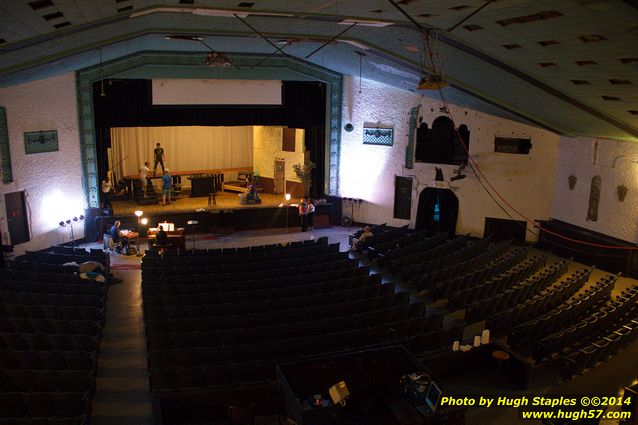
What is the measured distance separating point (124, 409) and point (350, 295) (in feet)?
18.4

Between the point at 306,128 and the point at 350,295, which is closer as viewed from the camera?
the point at 350,295

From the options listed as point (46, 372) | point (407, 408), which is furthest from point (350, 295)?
point (46, 372)

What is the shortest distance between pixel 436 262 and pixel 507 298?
2961mm

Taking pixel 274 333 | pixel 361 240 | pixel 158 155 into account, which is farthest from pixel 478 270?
pixel 158 155

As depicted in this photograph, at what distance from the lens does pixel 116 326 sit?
1352 cm

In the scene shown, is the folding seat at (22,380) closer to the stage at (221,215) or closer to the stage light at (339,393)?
the stage light at (339,393)

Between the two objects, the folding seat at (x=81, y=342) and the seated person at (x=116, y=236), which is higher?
the seated person at (x=116, y=236)

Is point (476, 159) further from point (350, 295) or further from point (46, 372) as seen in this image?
point (46, 372)

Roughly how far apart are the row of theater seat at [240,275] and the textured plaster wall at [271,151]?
1110 cm

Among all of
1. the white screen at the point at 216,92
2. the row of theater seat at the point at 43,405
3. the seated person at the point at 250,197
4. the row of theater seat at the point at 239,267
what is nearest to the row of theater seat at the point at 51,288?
the row of theater seat at the point at 239,267

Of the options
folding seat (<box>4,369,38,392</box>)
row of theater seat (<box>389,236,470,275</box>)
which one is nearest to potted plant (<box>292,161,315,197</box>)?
row of theater seat (<box>389,236,470,275</box>)

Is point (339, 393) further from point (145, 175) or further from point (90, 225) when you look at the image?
point (145, 175)

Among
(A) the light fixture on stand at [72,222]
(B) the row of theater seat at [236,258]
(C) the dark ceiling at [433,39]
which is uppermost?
(C) the dark ceiling at [433,39]

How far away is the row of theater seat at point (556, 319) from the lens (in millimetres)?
12250
